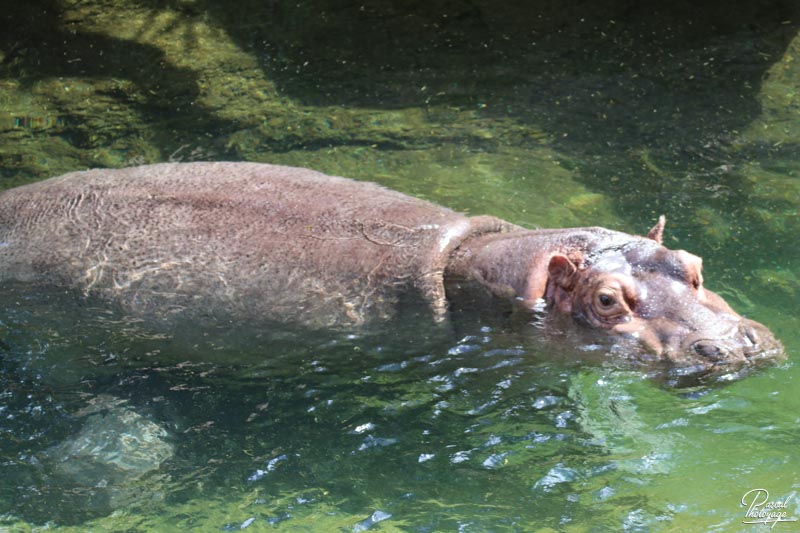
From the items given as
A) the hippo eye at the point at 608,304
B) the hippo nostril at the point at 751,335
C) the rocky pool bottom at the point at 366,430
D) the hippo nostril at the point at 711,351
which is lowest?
the rocky pool bottom at the point at 366,430

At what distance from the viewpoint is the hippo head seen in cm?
540

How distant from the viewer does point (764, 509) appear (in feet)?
15.8

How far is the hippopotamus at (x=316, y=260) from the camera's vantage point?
574cm

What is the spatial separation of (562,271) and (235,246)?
2033mm

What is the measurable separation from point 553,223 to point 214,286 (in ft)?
10.1

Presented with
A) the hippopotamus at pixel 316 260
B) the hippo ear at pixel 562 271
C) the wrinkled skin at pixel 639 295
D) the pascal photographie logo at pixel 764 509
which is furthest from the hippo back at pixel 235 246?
the pascal photographie logo at pixel 764 509

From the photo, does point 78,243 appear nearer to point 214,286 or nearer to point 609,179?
point 214,286

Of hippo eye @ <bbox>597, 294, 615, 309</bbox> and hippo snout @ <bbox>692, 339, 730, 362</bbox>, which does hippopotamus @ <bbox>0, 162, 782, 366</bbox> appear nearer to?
hippo eye @ <bbox>597, 294, 615, 309</bbox>

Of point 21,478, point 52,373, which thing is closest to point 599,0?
point 52,373

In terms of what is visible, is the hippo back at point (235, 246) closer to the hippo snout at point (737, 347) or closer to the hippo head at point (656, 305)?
the hippo head at point (656, 305)

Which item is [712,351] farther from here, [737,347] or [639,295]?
[639,295]

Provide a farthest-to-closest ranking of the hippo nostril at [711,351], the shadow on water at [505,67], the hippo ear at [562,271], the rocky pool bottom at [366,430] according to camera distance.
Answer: the shadow on water at [505,67], the hippo ear at [562,271], the hippo nostril at [711,351], the rocky pool bottom at [366,430]

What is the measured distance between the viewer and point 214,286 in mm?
6047

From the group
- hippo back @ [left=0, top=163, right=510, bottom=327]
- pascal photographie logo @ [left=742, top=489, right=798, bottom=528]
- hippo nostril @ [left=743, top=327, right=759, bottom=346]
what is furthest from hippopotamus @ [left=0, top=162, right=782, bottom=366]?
pascal photographie logo @ [left=742, top=489, right=798, bottom=528]
